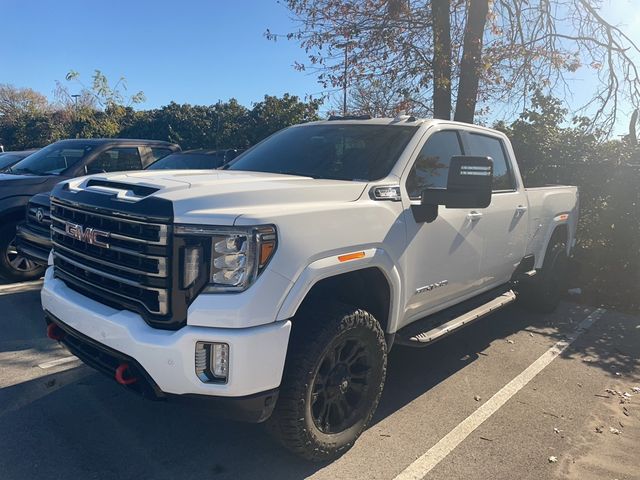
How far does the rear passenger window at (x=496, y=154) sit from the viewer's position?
15.6 feet

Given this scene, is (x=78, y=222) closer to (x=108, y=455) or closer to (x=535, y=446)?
(x=108, y=455)

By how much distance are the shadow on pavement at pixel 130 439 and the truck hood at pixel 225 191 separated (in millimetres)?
1007

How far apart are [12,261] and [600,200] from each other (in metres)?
8.67

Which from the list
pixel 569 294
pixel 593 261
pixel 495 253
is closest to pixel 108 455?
→ pixel 495 253

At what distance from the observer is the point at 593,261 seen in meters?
8.44

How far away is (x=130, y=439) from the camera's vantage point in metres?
3.24

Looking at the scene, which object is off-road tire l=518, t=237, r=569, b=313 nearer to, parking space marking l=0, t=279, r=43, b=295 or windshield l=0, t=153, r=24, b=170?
parking space marking l=0, t=279, r=43, b=295

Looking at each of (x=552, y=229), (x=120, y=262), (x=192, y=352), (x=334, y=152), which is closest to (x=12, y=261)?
(x=120, y=262)

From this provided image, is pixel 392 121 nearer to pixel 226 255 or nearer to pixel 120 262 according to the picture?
pixel 226 255

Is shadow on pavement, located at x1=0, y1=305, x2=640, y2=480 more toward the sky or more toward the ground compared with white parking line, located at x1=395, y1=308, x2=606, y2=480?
more toward the sky

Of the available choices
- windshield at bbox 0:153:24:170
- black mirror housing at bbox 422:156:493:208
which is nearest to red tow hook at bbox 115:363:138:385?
black mirror housing at bbox 422:156:493:208

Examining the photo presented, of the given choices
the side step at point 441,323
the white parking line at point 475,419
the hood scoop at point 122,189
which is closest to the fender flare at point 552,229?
the white parking line at point 475,419

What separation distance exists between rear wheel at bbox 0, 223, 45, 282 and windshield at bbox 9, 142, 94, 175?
1.02 m

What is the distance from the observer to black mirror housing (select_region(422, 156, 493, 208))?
10.8 feet
